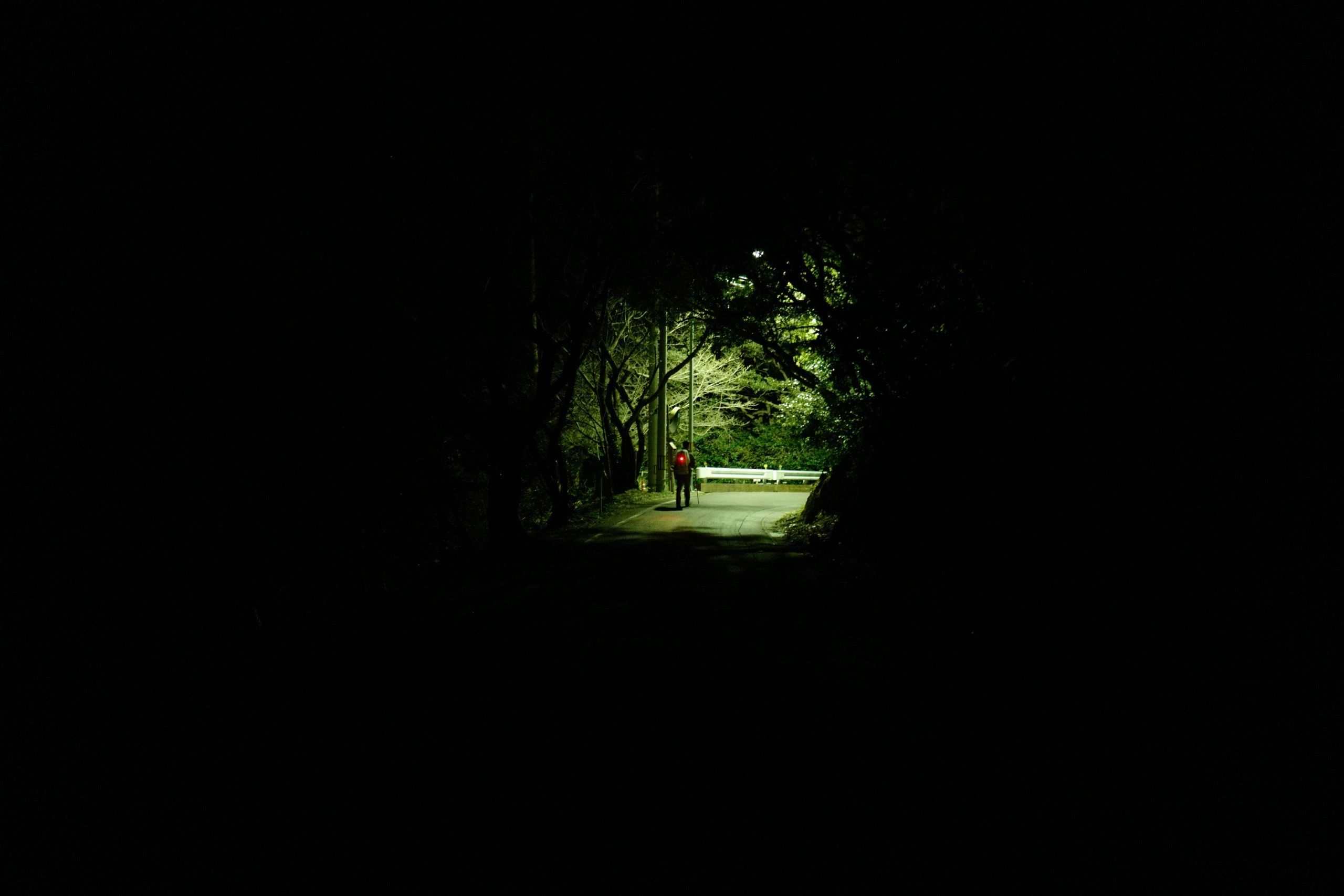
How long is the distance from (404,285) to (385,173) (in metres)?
2.05

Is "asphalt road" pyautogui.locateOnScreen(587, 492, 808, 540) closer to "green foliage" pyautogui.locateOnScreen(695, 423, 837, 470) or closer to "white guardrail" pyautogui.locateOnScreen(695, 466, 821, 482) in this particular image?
"white guardrail" pyautogui.locateOnScreen(695, 466, 821, 482)

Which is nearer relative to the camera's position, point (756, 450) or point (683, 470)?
point (683, 470)

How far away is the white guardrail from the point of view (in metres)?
30.6

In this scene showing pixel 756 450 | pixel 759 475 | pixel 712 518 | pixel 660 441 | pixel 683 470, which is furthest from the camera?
pixel 756 450

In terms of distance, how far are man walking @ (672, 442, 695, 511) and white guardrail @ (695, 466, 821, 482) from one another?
11268 millimetres

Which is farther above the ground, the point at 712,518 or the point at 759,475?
the point at 759,475

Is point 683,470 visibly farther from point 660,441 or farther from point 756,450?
point 756,450

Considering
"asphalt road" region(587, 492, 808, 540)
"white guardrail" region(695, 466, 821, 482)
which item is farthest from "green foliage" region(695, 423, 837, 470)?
"asphalt road" region(587, 492, 808, 540)

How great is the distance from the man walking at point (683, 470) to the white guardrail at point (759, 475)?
11268 millimetres

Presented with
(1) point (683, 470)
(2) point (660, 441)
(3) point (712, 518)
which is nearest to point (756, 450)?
(2) point (660, 441)

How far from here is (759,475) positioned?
105 feet

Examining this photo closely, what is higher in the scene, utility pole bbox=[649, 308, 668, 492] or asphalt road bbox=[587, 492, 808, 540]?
utility pole bbox=[649, 308, 668, 492]

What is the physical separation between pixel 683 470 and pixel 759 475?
14.9m

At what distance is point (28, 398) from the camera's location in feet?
16.9
